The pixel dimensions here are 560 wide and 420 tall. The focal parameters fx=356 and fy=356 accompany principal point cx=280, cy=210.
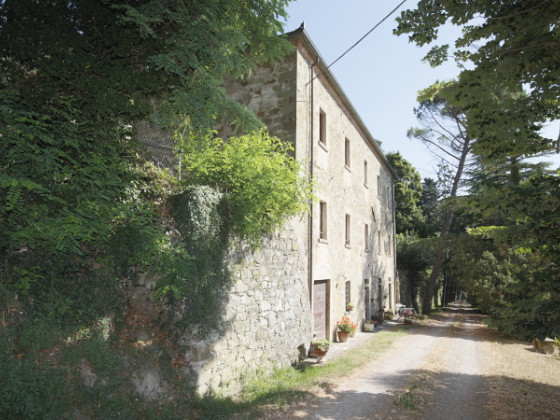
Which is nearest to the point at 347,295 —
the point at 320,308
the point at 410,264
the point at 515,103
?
the point at 320,308

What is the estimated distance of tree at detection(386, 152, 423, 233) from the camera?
29.7 meters

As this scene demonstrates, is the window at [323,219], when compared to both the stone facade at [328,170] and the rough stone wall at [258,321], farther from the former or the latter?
the rough stone wall at [258,321]

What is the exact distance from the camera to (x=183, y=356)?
5215 millimetres

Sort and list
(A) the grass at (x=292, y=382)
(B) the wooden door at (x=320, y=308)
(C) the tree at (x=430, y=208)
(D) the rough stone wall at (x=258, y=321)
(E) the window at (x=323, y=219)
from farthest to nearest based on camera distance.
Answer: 1. (C) the tree at (x=430, y=208)
2. (E) the window at (x=323, y=219)
3. (B) the wooden door at (x=320, y=308)
4. (A) the grass at (x=292, y=382)
5. (D) the rough stone wall at (x=258, y=321)

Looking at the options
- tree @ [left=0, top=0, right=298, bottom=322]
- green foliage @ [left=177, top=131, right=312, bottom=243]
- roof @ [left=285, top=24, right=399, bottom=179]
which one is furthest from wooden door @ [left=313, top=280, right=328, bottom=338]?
tree @ [left=0, top=0, right=298, bottom=322]

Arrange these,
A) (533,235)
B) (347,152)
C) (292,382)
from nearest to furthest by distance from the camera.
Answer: (533,235) < (292,382) < (347,152)

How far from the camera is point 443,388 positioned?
23.3 ft

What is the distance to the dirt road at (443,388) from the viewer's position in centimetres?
570

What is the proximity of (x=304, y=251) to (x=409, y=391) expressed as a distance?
4155 millimetres

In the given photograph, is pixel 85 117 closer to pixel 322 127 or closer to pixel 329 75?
pixel 322 127

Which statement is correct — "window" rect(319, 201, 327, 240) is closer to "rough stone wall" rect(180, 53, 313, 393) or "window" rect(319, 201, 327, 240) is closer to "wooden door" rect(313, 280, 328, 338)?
"wooden door" rect(313, 280, 328, 338)

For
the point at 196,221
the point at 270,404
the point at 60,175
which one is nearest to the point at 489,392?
the point at 270,404

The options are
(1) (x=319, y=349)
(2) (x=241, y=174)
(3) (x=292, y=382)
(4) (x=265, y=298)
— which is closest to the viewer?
(2) (x=241, y=174)

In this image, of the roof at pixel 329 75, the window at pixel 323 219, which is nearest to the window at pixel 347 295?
the window at pixel 323 219
